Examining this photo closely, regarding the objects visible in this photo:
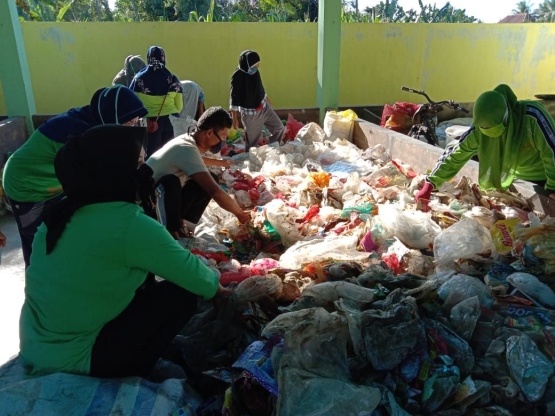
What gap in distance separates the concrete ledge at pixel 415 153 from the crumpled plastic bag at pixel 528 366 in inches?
66.5

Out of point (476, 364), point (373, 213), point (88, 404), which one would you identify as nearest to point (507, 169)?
point (373, 213)

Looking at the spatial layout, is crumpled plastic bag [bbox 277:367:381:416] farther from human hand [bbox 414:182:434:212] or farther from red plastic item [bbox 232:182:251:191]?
red plastic item [bbox 232:182:251:191]

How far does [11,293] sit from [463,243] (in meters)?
3.14

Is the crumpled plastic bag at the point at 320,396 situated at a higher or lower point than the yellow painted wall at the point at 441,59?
lower

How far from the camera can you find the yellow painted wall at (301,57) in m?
9.30

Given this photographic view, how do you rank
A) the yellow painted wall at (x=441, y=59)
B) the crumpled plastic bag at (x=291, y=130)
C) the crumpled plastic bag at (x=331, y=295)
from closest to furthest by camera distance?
the crumpled plastic bag at (x=331, y=295) < the crumpled plastic bag at (x=291, y=130) < the yellow painted wall at (x=441, y=59)

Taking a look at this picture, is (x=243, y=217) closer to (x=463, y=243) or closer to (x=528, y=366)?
(x=463, y=243)

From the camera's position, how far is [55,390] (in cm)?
179

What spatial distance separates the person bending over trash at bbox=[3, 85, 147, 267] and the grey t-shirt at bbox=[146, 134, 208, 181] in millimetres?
476

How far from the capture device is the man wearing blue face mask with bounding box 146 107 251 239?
11.2 feet

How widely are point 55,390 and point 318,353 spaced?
1048mm

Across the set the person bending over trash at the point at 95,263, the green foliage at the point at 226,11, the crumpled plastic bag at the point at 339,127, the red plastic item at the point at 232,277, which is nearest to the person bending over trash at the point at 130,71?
the crumpled plastic bag at the point at 339,127

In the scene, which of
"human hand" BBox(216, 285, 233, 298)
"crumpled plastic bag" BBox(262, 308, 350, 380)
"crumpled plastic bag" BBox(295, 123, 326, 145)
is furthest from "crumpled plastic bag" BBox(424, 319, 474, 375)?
"crumpled plastic bag" BBox(295, 123, 326, 145)

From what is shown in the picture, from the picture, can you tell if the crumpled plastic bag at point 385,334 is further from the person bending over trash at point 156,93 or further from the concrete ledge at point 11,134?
the concrete ledge at point 11,134
